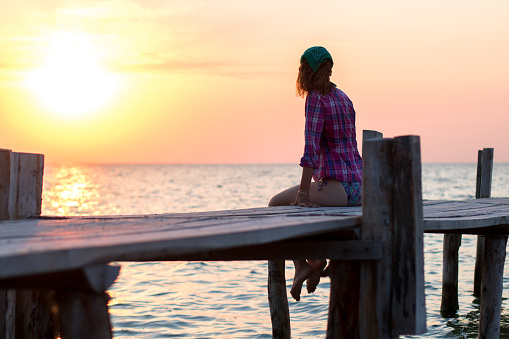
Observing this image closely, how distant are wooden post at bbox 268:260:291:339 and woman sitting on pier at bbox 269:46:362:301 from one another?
1497mm

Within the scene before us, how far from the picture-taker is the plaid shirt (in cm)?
563

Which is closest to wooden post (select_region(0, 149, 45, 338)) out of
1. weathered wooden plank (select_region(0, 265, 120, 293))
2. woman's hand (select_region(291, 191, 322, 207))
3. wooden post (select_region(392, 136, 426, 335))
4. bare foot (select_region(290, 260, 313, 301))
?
bare foot (select_region(290, 260, 313, 301))

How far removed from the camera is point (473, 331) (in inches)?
400

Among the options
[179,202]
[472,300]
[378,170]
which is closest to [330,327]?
[378,170]

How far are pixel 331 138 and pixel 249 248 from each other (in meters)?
1.81

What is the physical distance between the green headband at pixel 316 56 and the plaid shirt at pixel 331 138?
276mm

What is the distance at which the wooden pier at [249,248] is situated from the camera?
8.82 feet

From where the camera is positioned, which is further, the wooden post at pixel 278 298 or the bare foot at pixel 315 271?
the wooden post at pixel 278 298

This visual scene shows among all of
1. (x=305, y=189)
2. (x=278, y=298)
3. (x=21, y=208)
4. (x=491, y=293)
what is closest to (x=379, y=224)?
(x=305, y=189)

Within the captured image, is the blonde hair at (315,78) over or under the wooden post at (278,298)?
over

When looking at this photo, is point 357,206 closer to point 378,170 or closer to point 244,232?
point 378,170

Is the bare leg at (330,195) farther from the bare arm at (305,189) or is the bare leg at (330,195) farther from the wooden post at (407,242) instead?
the wooden post at (407,242)

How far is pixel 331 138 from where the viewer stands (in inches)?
229

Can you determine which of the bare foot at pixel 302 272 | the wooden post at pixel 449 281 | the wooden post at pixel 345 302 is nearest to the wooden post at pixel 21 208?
the bare foot at pixel 302 272
